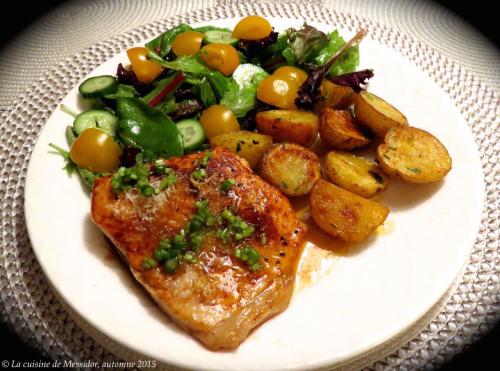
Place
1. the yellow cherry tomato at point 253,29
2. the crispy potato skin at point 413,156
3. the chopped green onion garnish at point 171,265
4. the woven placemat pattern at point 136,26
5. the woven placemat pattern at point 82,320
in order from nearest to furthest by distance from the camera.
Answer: the chopped green onion garnish at point 171,265
the woven placemat pattern at point 82,320
the crispy potato skin at point 413,156
the yellow cherry tomato at point 253,29
the woven placemat pattern at point 136,26

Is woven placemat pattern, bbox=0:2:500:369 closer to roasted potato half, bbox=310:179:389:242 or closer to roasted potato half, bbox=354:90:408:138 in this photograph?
roasted potato half, bbox=310:179:389:242

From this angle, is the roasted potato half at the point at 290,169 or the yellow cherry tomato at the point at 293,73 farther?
the yellow cherry tomato at the point at 293,73

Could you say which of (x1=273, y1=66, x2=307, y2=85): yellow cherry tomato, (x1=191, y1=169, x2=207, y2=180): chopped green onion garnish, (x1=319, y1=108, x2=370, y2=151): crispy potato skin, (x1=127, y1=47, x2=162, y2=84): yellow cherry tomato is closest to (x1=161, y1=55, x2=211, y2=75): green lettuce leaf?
(x1=127, y1=47, x2=162, y2=84): yellow cherry tomato

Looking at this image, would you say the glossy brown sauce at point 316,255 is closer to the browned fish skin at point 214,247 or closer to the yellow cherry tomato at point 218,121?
the browned fish skin at point 214,247

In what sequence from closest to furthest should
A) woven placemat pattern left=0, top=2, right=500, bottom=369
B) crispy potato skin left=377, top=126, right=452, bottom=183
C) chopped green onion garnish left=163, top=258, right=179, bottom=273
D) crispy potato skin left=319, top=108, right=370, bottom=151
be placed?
chopped green onion garnish left=163, top=258, right=179, bottom=273 → woven placemat pattern left=0, top=2, right=500, bottom=369 → crispy potato skin left=377, top=126, right=452, bottom=183 → crispy potato skin left=319, top=108, right=370, bottom=151

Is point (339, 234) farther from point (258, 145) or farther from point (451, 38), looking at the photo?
point (451, 38)

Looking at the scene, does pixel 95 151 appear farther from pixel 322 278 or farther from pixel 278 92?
pixel 322 278

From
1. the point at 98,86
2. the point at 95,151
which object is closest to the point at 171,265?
the point at 95,151

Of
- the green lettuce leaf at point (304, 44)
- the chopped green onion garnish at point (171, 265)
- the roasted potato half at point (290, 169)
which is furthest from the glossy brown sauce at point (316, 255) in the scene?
the green lettuce leaf at point (304, 44)
